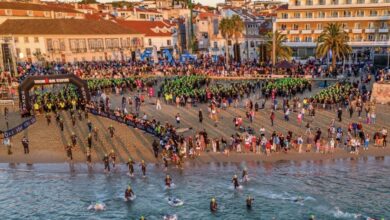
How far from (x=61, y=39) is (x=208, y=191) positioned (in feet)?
198

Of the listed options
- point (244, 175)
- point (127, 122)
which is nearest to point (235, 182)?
point (244, 175)

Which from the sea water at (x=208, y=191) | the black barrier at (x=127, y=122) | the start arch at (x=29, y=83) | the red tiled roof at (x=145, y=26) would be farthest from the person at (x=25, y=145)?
the red tiled roof at (x=145, y=26)

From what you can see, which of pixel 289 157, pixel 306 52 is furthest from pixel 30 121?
pixel 306 52

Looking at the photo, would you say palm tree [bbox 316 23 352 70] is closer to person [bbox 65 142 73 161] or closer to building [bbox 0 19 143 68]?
person [bbox 65 142 73 161]

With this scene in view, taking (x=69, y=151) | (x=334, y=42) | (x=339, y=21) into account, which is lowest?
(x=69, y=151)

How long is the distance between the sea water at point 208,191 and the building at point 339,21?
46364 mm

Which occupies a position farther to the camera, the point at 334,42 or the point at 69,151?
the point at 334,42

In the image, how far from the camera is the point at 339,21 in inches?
2675

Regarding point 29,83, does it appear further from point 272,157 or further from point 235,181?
point 235,181

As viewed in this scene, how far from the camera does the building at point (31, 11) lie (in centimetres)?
8208

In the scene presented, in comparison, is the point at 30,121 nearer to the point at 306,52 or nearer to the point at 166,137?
the point at 166,137

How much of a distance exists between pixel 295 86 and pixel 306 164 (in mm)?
19911

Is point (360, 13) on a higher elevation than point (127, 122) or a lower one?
higher

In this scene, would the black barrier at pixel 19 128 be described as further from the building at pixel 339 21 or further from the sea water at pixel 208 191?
the building at pixel 339 21
